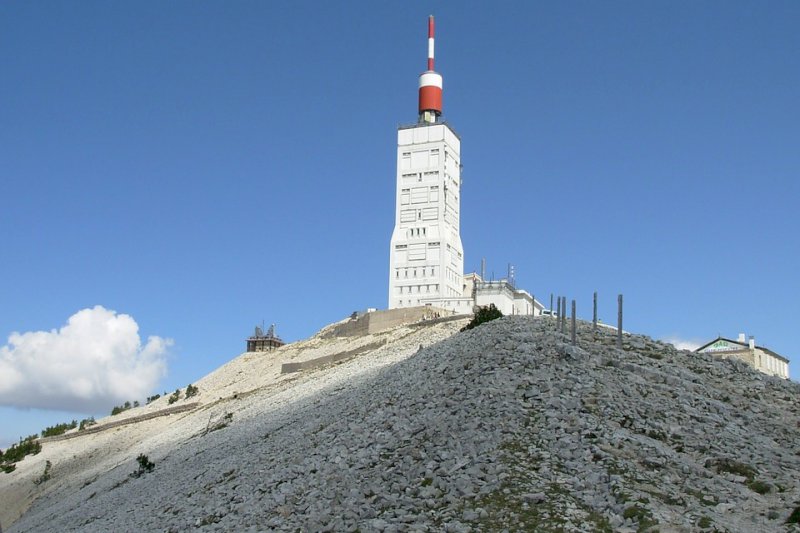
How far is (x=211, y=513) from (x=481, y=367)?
10865 mm

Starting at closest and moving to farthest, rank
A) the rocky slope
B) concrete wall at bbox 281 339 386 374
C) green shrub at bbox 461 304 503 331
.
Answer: the rocky slope < green shrub at bbox 461 304 503 331 < concrete wall at bbox 281 339 386 374

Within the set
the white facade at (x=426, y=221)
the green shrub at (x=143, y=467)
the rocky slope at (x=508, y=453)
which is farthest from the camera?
the white facade at (x=426, y=221)

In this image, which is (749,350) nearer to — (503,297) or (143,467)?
(503,297)

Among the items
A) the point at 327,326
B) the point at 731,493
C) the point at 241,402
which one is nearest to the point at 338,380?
the point at 241,402

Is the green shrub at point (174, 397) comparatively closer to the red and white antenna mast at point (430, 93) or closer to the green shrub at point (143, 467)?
the green shrub at point (143, 467)

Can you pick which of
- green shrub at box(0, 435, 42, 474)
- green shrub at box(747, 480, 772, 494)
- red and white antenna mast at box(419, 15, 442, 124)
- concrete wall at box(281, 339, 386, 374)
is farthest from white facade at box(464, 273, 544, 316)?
green shrub at box(747, 480, 772, 494)

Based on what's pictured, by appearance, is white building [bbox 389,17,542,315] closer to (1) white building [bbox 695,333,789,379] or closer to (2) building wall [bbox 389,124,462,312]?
(2) building wall [bbox 389,124,462,312]

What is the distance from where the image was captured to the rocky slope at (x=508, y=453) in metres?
23.4

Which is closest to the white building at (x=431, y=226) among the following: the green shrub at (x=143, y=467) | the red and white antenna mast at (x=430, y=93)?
the red and white antenna mast at (x=430, y=93)

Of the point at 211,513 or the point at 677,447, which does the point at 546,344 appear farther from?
the point at 211,513

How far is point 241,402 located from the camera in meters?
64.4

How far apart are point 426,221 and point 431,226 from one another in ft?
3.37

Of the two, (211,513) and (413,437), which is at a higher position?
(413,437)

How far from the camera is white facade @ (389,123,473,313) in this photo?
10381 cm
